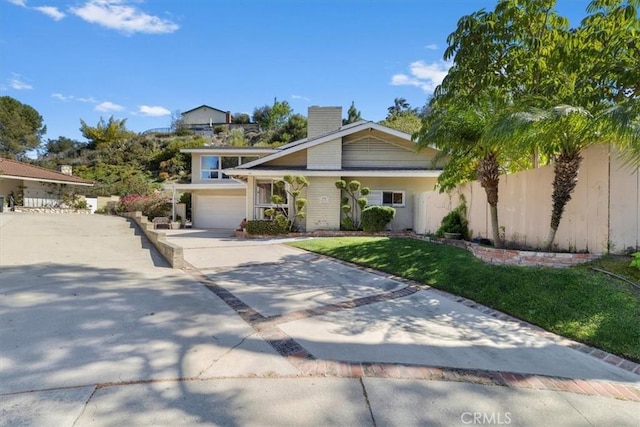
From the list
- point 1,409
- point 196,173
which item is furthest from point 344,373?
point 196,173

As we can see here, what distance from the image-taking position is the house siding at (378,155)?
57.3 ft

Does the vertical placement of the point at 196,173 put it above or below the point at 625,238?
above

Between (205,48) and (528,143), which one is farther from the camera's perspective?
(205,48)

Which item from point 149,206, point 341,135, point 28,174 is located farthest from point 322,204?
point 28,174

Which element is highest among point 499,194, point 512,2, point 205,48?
point 205,48

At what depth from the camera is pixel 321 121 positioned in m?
20.1

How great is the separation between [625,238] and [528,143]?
2171 mm

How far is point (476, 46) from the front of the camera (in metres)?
7.87

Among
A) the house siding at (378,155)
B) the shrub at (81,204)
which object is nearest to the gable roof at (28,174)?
the shrub at (81,204)

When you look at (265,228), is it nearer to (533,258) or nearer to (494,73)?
(494,73)

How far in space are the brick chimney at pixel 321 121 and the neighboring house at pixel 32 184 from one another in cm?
1860

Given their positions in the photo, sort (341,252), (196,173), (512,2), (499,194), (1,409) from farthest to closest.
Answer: (196,173) < (341,252) < (499,194) < (512,2) < (1,409)

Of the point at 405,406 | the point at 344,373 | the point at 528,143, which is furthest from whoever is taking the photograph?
the point at 528,143

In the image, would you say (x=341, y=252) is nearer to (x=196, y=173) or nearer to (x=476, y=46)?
(x=476, y=46)
